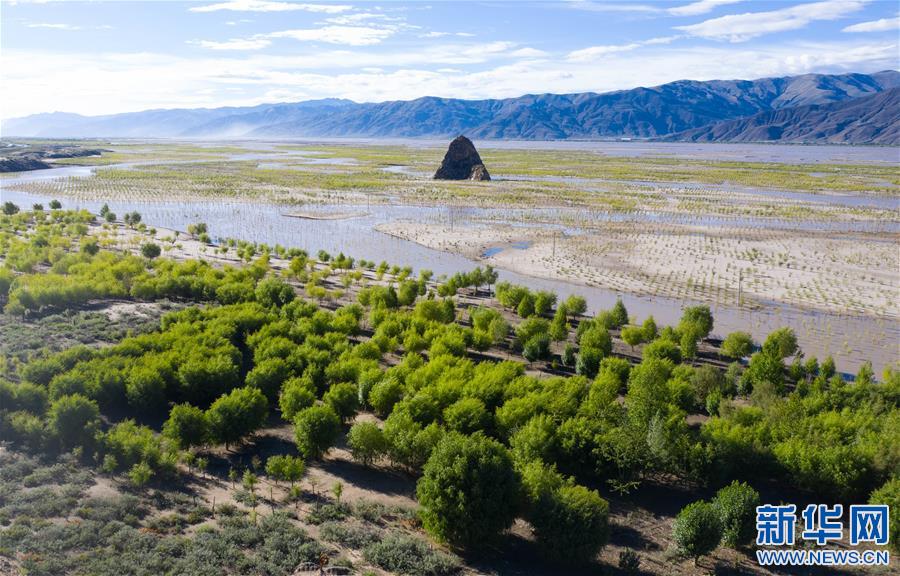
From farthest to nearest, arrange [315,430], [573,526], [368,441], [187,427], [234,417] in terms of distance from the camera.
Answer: [234,417]
[187,427]
[315,430]
[368,441]
[573,526]

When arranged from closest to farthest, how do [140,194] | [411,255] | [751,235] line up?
[411,255], [751,235], [140,194]

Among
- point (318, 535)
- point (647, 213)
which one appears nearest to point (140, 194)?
point (647, 213)

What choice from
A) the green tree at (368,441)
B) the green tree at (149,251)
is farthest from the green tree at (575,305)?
the green tree at (149,251)

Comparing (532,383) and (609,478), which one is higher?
(532,383)

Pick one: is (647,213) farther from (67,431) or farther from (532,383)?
(67,431)

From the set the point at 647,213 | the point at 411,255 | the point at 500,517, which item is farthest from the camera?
the point at 647,213

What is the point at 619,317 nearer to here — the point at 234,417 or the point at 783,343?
the point at 783,343

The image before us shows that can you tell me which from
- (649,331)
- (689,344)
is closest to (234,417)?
(649,331)
